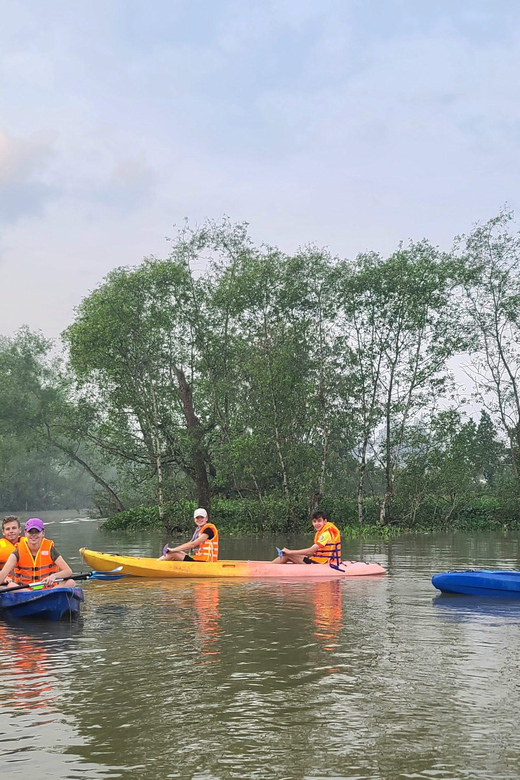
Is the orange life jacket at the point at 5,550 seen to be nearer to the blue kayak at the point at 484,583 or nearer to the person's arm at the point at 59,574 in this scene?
the person's arm at the point at 59,574

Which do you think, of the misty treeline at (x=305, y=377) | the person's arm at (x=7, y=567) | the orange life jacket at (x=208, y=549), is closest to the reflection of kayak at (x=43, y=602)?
the person's arm at (x=7, y=567)

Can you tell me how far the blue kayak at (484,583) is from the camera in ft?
43.6

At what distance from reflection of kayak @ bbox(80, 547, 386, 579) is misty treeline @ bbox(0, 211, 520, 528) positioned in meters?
14.9

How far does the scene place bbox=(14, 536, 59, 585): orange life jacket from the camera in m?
11.6

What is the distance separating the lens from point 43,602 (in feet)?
36.4

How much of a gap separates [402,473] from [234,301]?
31.1 feet

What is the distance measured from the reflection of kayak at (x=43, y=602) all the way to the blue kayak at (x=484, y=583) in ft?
19.5

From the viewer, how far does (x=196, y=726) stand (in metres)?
6.30

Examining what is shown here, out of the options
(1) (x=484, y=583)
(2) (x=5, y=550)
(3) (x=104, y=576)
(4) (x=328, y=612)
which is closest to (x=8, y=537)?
(2) (x=5, y=550)

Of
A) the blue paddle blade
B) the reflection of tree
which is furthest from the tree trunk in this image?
the reflection of tree

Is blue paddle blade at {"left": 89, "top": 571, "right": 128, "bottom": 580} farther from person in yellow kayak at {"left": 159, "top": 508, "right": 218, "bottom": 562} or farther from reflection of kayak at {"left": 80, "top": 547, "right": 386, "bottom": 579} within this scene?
person in yellow kayak at {"left": 159, "top": 508, "right": 218, "bottom": 562}

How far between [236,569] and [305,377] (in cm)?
1817

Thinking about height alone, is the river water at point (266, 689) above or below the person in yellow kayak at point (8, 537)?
below

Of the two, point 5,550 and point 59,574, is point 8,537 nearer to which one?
point 5,550
